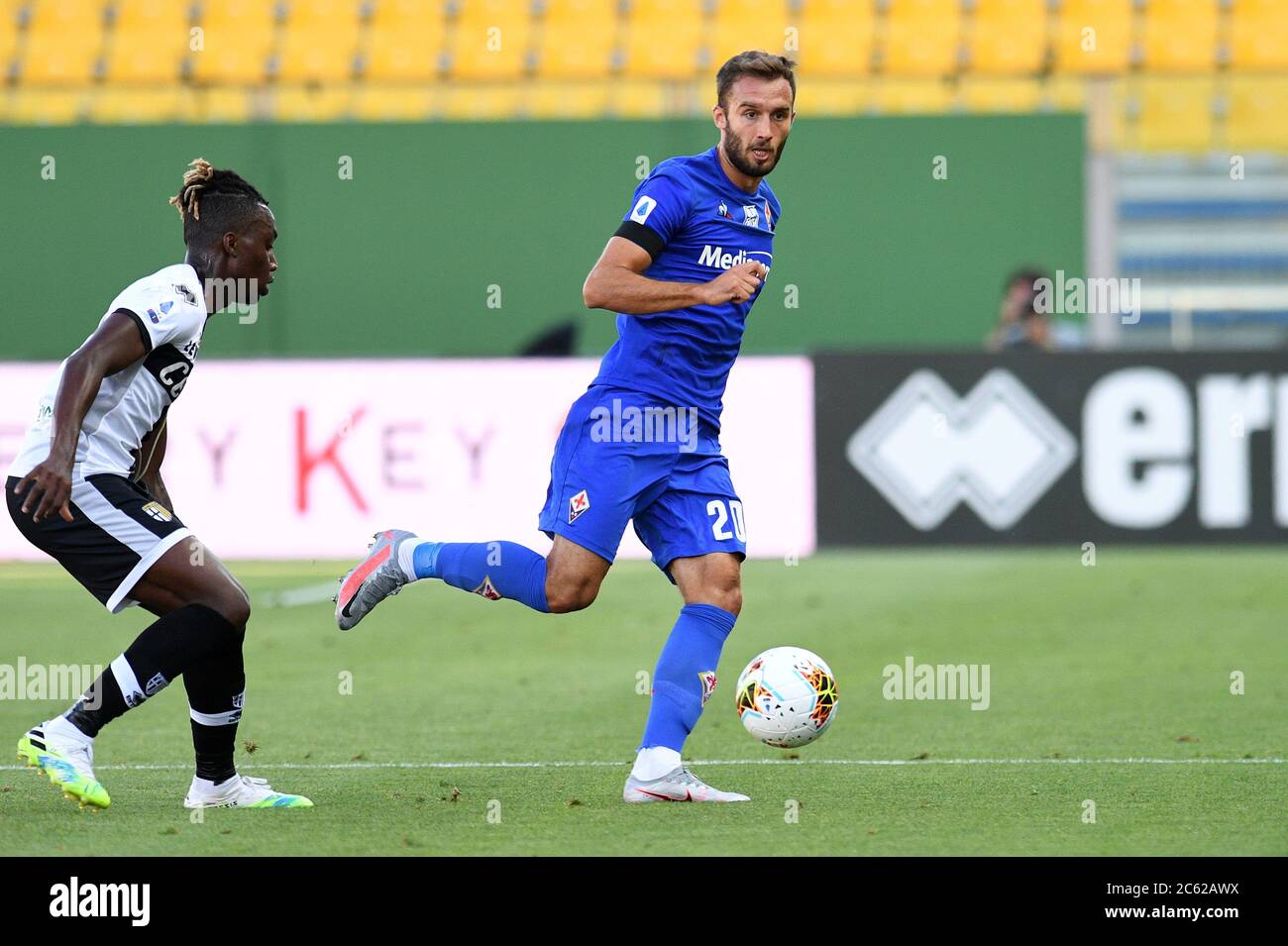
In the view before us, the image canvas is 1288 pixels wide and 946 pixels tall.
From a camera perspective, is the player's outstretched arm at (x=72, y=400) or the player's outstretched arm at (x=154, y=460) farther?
the player's outstretched arm at (x=154, y=460)

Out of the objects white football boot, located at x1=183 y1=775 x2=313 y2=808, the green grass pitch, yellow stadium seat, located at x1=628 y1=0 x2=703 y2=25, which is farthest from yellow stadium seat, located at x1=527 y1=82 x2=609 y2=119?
white football boot, located at x1=183 y1=775 x2=313 y2=808

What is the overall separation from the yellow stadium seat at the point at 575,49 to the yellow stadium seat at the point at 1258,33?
6.29 m

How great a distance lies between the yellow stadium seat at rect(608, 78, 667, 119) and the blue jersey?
12560 mm

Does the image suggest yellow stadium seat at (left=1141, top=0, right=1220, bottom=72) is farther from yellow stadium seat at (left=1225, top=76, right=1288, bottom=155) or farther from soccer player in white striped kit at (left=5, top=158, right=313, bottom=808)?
soccer player in white striped kit at (left=5, top=158, right=313, bottom=808)

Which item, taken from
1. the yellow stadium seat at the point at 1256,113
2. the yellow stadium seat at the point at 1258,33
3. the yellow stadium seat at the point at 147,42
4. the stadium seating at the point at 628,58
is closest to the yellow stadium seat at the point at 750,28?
the stadium seating at the point at 628,58

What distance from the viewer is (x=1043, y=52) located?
19.7 m

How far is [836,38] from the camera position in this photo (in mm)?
19891

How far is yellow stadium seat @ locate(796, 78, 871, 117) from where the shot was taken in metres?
19.3

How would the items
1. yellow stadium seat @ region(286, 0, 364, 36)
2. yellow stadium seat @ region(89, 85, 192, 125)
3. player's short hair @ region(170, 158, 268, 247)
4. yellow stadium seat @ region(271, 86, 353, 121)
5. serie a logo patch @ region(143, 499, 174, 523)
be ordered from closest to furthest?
serie a logo patch @ region(143, 499, 174, 523) < player's short hair @ region(170, 158, 268, 247) < yellow stadium seat @ region(271, 86, 353, 121) < yellow stadium seat @ region(89, 85, 192, 125) < yellow stadium seat @ region(286, 0, 364, 36)

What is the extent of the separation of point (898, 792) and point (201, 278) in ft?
8.65

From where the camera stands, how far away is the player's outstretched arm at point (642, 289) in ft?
19.3

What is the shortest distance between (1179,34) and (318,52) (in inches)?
348

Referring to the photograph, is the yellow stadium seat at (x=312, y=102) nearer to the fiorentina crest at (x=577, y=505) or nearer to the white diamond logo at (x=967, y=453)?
the white diamond logo at (x=967, y=453)
